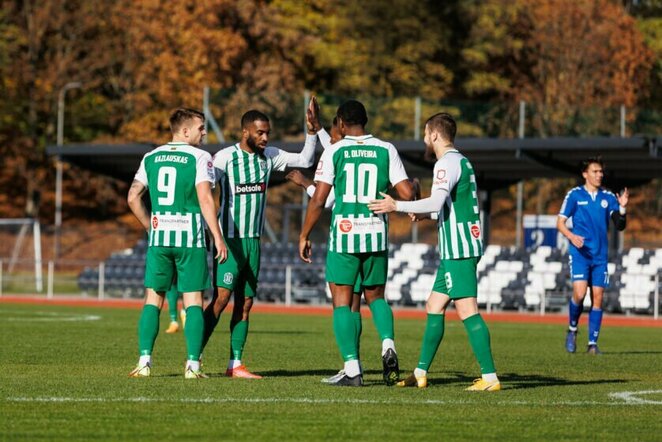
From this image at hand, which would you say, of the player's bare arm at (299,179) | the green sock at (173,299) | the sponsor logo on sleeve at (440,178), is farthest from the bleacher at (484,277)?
the sponsor logo on sleeve at (440,178)

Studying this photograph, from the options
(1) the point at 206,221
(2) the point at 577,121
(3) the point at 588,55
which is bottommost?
(1) the point at 206,221

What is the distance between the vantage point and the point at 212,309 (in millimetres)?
12547

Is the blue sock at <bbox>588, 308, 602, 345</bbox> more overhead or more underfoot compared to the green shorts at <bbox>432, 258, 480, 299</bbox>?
more underfoot

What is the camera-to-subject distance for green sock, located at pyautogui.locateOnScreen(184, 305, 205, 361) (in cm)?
1202

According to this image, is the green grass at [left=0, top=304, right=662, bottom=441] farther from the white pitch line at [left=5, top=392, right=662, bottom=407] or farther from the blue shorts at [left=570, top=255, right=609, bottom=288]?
the blue shorts at [left=570, top=255, right=609, bottom=288]

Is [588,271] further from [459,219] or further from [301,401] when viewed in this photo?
[301,401]

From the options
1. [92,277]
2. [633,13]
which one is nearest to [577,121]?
[92,277]

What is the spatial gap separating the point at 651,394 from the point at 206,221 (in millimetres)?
3722

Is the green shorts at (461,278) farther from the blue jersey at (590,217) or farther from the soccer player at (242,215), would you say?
the blue jersey at (590,217)

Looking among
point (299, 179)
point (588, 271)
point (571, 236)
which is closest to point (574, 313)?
point (588, 271)

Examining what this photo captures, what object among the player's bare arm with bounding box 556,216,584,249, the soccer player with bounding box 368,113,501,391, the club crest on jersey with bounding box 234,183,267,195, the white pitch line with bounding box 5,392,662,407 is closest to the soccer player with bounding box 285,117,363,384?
the club crest on jersey with bounding box 234,183,267,195

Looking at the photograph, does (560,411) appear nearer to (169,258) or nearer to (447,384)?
(447,384)

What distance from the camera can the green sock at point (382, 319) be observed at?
1172cm

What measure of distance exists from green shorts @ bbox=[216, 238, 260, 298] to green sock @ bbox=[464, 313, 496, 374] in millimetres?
1968
